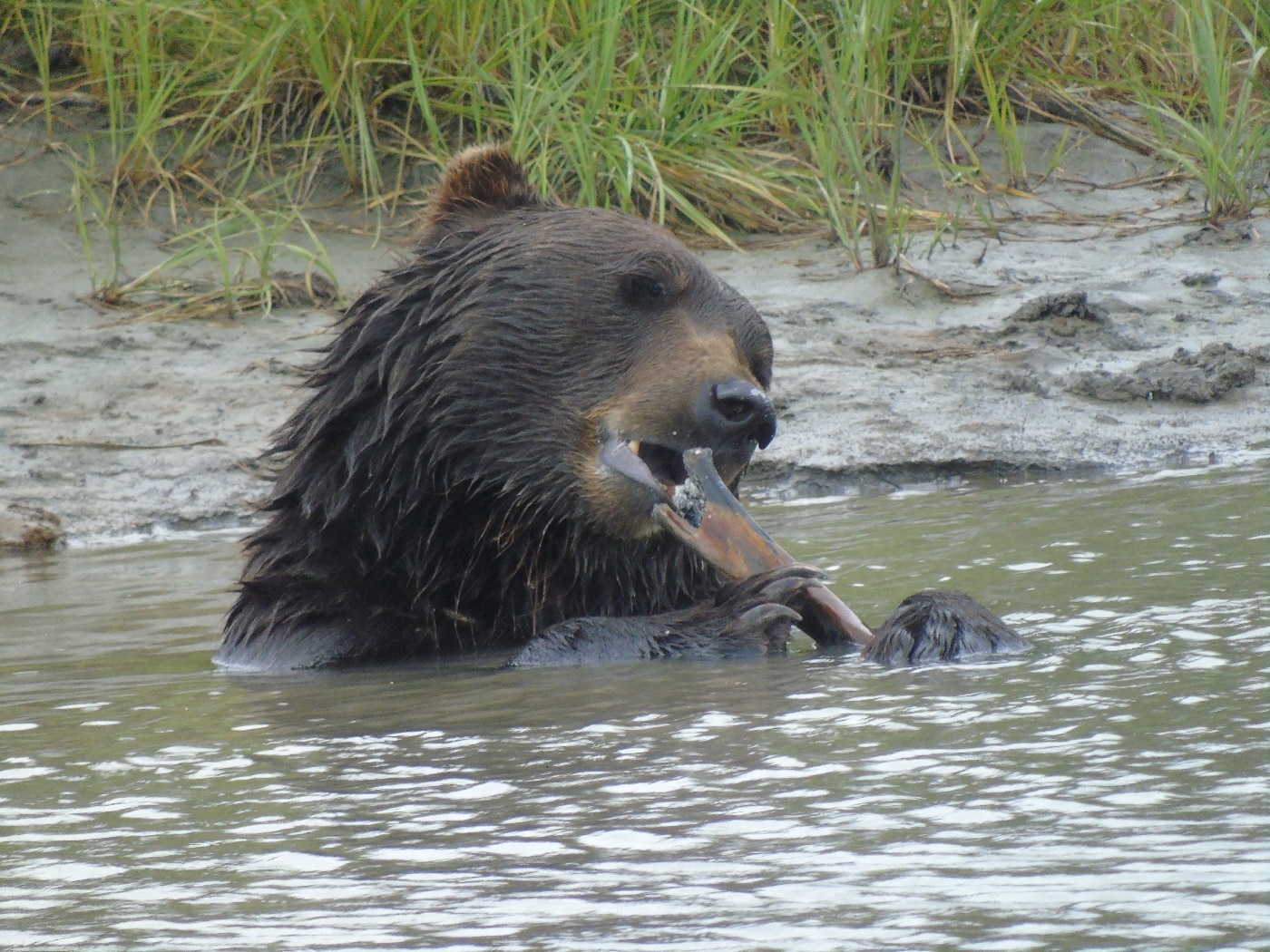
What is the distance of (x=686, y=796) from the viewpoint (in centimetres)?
273

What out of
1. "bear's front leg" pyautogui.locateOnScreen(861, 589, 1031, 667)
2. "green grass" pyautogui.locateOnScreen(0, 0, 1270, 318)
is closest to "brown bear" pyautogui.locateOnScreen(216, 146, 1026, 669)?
"bear's front leg" pyautogui.locateOnScreen(861, 589, 1031, 667)

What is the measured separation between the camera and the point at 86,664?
472 centimetres

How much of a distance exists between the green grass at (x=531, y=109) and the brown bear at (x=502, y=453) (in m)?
3.59

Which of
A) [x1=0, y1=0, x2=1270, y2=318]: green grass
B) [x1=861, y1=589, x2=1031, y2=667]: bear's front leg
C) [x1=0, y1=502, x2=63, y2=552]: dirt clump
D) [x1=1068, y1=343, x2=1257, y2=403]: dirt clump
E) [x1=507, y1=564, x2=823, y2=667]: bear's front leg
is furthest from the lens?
[x1=0, y1=0, x2=1270, y2=318]: green grass

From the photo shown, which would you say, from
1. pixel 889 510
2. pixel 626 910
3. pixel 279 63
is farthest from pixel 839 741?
pixel 279 63

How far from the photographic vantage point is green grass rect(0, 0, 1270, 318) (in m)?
8.70

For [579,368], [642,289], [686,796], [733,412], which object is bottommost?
[686,796]

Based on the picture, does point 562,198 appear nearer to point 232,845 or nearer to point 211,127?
point 211,127

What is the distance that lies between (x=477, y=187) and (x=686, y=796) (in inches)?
103

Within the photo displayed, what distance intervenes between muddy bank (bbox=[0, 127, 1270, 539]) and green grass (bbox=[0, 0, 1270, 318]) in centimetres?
25

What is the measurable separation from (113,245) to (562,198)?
2.04 metres

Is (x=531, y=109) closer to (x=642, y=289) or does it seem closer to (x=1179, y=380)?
(x=1179, y=380)

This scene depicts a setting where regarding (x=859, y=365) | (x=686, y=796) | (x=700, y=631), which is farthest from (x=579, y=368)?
(x=859, y=365)

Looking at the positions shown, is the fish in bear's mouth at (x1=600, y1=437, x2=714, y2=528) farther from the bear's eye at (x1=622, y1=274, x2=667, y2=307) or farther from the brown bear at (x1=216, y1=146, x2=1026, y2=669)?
the bear's eye at (x1=622, y1=274, x2=667, y2=307)
